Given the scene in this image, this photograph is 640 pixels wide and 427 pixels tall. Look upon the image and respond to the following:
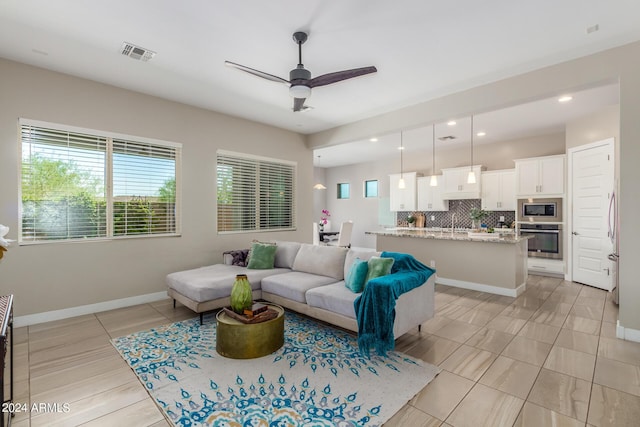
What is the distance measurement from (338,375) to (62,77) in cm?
455

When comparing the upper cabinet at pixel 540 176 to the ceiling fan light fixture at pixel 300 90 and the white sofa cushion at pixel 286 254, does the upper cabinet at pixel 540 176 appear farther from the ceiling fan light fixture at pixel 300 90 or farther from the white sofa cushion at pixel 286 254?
the ceiling fan light fixture at pixel 300 90

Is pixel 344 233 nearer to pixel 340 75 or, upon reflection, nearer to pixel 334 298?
pixel 334 298

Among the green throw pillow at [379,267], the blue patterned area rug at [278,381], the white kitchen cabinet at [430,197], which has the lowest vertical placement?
the blue patterned area rug at [278,381]

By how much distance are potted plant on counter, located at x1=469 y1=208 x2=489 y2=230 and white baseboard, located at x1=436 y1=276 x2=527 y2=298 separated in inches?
56.7

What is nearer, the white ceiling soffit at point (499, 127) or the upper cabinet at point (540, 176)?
the white ceiling soffit at point (499, 127)

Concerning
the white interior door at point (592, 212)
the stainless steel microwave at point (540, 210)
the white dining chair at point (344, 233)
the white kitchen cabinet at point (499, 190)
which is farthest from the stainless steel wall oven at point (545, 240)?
the white dining chair at point (344, 233)

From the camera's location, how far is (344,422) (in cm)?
192

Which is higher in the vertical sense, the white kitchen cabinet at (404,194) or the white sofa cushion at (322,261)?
the white kitchen cabinet at (404,194)

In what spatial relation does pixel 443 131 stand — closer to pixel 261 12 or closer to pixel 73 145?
pixel 261 12

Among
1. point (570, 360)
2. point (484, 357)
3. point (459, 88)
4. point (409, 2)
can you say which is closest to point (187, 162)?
point (409, 2)

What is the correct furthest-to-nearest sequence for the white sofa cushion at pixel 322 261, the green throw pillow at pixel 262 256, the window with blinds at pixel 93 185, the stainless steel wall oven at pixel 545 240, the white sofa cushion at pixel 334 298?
the stainless steel wall oven at pixel 545 240
the green throw pillow at pixel 262 256
the white sofa cushion at pixel 322 261
the window with blinds at pixel 93 185
the white sofa cushion at pixel 334 298

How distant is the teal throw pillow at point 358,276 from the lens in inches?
126

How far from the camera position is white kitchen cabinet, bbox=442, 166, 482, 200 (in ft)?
23.1

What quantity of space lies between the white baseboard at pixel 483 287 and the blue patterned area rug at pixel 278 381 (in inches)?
112
